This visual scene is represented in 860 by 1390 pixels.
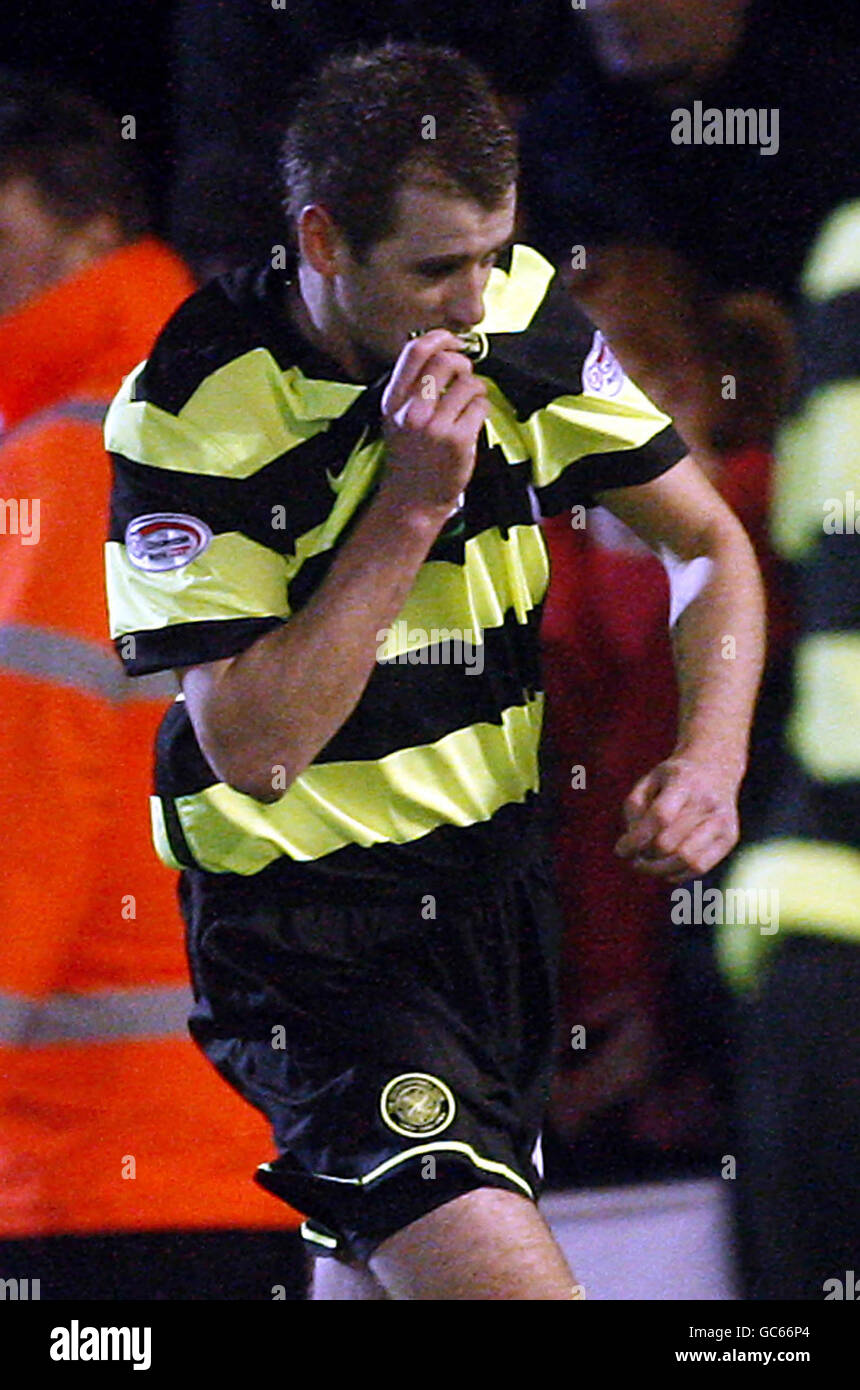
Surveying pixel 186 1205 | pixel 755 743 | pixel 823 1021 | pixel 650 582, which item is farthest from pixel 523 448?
pixel 186 1205

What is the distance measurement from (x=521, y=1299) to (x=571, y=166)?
1.04m

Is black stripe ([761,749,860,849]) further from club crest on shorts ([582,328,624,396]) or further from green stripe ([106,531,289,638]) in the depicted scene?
green stripe ([106,531,289,638])

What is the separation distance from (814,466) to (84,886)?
2.59 feet

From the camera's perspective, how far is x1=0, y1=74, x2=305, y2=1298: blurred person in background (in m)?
1.83

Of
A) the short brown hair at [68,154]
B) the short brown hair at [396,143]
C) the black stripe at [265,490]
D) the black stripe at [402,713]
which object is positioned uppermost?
the short brown hair at [68,154]

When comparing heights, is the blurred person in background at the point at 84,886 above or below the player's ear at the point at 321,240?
below

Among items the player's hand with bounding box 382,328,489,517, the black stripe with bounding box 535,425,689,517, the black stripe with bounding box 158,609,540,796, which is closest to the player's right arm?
the player's hand with bounding box 382,328,489,517

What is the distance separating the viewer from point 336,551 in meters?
1.59

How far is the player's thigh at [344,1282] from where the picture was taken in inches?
65.6

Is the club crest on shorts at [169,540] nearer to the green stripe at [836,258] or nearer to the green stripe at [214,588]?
the green stripe at [214,588]

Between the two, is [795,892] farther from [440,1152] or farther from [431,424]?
[431,424]

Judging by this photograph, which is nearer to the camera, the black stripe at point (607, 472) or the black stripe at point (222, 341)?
the black stripe at point (222, 341)

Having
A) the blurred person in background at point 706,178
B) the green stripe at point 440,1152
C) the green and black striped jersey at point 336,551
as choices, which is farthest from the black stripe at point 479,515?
the green stripe at point 440,1152

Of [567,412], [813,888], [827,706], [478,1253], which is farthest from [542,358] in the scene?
[478,1253]
